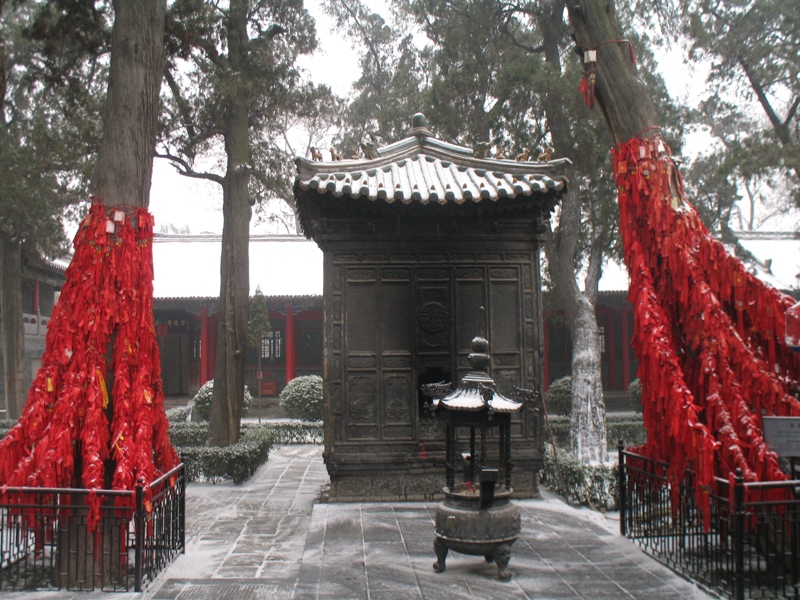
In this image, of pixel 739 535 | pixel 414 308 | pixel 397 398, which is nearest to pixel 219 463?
pixel 397 398

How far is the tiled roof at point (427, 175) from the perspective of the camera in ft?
26.7

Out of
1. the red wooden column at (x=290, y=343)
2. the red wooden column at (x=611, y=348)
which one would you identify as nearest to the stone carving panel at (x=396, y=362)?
the red wooden column at (x=290, y=343)

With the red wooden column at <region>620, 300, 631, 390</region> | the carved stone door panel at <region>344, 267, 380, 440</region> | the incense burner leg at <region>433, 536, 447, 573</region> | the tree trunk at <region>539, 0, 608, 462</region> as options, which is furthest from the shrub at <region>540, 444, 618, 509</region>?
the red wooden column at <region>620, 300, 631, 390</region>

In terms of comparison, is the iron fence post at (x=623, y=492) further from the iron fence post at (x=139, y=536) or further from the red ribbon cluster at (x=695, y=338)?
the iron fence post at (x=139, y=536)

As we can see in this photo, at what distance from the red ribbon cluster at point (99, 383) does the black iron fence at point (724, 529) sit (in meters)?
4.28

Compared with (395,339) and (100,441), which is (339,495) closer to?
(395,339)

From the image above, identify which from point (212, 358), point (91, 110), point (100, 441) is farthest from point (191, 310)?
point (100, 441)

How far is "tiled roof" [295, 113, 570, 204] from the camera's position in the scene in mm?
8125

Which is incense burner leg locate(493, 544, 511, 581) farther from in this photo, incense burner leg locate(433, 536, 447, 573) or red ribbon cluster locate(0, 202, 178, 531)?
red ribbon cluster locate(0, 202, 178, 531)

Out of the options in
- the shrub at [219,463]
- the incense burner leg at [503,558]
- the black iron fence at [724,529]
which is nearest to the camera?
the black iron fence at [724,529]

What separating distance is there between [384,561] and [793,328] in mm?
3766

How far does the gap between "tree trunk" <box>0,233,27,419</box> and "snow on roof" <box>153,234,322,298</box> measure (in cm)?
511

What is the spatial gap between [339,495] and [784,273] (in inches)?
885

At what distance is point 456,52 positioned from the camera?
15203 mm
